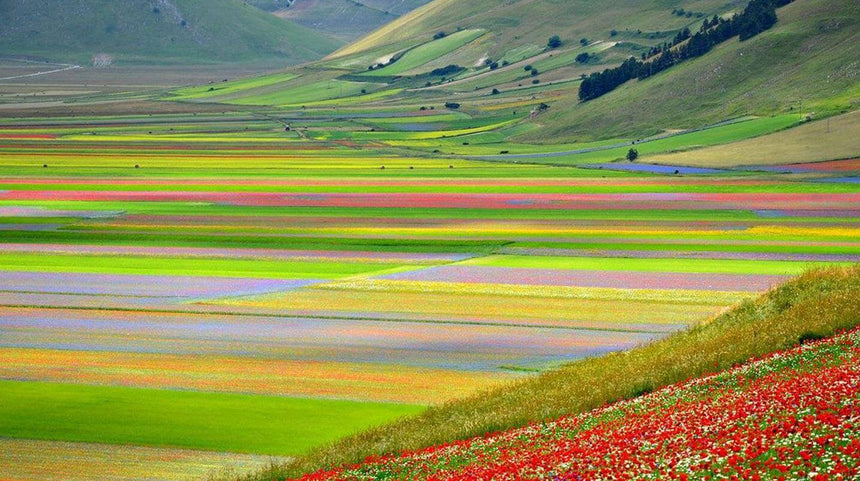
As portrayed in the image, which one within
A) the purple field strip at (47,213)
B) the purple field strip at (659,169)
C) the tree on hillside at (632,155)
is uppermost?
the purple field strip at (47,213)

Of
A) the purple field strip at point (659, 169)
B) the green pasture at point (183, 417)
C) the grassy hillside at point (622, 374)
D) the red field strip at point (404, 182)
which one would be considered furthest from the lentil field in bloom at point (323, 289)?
the purple field strip at point (659, 169)

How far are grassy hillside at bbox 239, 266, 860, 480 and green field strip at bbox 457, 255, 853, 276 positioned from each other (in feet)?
63.4

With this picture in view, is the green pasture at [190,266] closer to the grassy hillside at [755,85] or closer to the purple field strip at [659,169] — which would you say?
the purple field strip at [659,169]

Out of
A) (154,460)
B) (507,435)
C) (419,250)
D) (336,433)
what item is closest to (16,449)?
(154,460)

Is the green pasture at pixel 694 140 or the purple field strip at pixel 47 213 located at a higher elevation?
the purple field strip at pixel 47 213

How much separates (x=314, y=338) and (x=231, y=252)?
88.3ft

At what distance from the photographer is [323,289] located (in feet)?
188

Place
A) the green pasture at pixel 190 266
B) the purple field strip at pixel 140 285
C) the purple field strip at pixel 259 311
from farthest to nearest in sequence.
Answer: the green pasture at pixel 190 266
the purple field strip at pixel 140 285
the purple field strip at pixel 259 311

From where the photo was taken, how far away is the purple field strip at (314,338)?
42.2m

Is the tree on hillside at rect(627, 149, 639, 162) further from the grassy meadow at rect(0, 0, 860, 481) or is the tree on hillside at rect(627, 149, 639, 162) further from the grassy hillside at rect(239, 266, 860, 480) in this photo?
the grassy hillside at rect(239, 266, 860, 480)

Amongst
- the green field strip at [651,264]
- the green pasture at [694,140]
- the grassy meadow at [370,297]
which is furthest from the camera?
the green pasture at [694,140]

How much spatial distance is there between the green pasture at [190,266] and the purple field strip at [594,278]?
3483 millimetres

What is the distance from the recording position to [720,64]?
646ft

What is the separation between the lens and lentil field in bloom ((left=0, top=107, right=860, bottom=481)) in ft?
112
